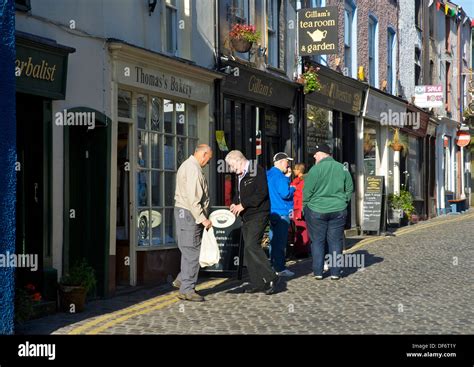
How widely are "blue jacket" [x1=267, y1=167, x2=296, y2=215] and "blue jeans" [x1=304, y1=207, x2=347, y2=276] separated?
0.41m

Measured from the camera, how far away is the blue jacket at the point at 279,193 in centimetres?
1268

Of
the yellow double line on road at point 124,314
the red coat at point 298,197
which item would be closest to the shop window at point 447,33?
the red coat at point 298,197

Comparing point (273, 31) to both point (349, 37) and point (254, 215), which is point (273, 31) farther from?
point (254, 215)

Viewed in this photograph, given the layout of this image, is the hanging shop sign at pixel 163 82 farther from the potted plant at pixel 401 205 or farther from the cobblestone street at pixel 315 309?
the potted plant at pixel 401 205

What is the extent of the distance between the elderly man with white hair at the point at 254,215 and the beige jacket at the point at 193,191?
0.85 meters

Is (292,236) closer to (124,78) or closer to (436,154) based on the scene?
(124,78)

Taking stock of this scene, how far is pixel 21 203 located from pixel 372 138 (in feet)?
56.6

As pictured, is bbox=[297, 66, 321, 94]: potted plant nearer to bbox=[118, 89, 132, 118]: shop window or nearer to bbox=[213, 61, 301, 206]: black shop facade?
bbox=[213, 61, 301, 206]: black shop facade

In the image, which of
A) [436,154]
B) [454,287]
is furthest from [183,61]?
[436,154]

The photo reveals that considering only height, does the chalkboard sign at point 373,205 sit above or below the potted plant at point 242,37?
below

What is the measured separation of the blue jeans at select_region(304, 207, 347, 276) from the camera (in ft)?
40.9

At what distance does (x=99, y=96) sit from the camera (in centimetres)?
1102
